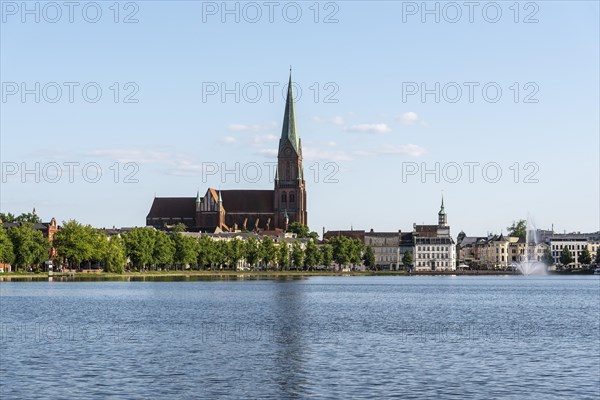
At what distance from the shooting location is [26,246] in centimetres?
16362

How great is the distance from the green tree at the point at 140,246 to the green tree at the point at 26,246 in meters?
19.5

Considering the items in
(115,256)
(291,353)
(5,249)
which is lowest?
(291,353)

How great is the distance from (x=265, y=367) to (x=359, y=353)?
6.80 m

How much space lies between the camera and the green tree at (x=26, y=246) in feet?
537

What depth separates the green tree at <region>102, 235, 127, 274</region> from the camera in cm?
17788

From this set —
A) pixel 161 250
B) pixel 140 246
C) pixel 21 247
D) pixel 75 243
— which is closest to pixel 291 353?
pixel 21 247

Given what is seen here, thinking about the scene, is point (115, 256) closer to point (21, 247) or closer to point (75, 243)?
point (75, 243)

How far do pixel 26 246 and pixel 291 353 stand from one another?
118m

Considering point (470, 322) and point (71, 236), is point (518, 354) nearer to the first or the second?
point (470, 322)

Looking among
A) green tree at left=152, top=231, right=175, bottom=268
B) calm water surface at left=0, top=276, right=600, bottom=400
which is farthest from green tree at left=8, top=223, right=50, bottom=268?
calm water surface at left=0, top=276, right=600, bottom=400

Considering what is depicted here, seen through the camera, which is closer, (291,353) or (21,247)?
(291,353)

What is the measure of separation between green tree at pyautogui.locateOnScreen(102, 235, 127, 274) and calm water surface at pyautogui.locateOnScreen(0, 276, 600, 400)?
3351 inches

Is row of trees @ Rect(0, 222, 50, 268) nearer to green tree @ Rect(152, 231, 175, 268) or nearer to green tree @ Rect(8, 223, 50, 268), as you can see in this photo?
green tree @ Rect(8, 223, 50, 268)

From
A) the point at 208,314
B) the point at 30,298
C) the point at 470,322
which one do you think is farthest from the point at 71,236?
the point at 470,322
